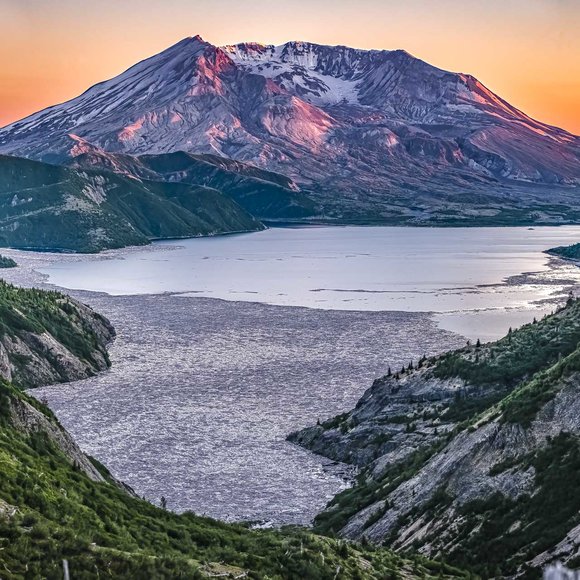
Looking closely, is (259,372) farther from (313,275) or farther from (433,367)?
(313,275)

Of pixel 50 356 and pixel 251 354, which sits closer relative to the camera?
pixel 50 356

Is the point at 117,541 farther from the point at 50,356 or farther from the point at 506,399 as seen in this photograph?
the point at 50,356

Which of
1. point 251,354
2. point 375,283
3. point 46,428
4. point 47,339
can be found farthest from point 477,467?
point 375,283

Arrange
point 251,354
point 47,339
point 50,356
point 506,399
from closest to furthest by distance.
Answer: point 506,399
point 50,356
point 47,339
point 251,354

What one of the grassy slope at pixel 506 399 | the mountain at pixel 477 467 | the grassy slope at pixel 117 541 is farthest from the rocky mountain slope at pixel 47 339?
the grassy slope at pixel 117 541

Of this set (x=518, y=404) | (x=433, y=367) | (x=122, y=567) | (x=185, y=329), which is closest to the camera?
(x=122, y=567)

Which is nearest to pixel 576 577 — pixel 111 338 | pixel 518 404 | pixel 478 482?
pixel 478 482

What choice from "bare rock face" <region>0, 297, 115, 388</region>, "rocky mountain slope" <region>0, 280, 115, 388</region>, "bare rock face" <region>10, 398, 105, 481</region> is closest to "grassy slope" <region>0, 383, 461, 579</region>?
"bare rock face" <region>10, 398, 105, 481</region>
